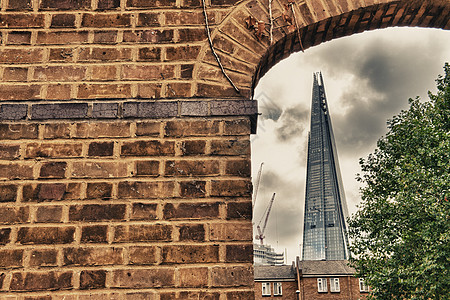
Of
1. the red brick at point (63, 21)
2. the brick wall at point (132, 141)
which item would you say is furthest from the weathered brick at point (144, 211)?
the red brick at point (63, 21)

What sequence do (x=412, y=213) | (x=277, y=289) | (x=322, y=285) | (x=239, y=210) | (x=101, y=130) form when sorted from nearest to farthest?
(x=239, y=210) < (x=101, y=130) < (x=412, y=213) < (x=322, y=285) < (x=277, y=289)

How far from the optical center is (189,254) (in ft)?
5.51

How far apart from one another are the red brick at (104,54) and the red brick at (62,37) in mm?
66

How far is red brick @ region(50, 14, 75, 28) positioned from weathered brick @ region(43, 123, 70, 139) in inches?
22.2

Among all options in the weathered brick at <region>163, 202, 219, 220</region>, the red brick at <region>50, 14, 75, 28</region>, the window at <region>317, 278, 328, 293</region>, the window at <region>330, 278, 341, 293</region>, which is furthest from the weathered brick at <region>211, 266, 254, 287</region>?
the window at <region>330, 278, 341, 293</region>

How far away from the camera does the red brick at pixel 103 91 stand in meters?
1.91

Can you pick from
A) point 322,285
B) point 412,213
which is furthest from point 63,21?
point 322,285

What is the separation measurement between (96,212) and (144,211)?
0.22 m

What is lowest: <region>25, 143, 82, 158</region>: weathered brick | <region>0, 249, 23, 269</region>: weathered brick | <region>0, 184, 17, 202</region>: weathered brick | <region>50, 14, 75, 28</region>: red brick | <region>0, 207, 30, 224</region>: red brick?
<region>0, 249, 23, 269</region>: weathered brick

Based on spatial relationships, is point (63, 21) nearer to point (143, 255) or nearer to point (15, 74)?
point (15, 74)

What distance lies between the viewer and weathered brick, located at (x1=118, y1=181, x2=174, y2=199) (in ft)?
5.78

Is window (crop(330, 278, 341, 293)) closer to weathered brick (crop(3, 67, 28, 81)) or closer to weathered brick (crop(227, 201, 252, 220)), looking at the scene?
weathered brick (crop(227, 201, 252, 220))

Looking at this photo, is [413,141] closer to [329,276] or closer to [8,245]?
[8,245]

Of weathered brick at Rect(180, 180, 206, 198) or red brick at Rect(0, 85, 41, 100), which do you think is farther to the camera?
red brick at Rect(0, 85, 41, 100)
